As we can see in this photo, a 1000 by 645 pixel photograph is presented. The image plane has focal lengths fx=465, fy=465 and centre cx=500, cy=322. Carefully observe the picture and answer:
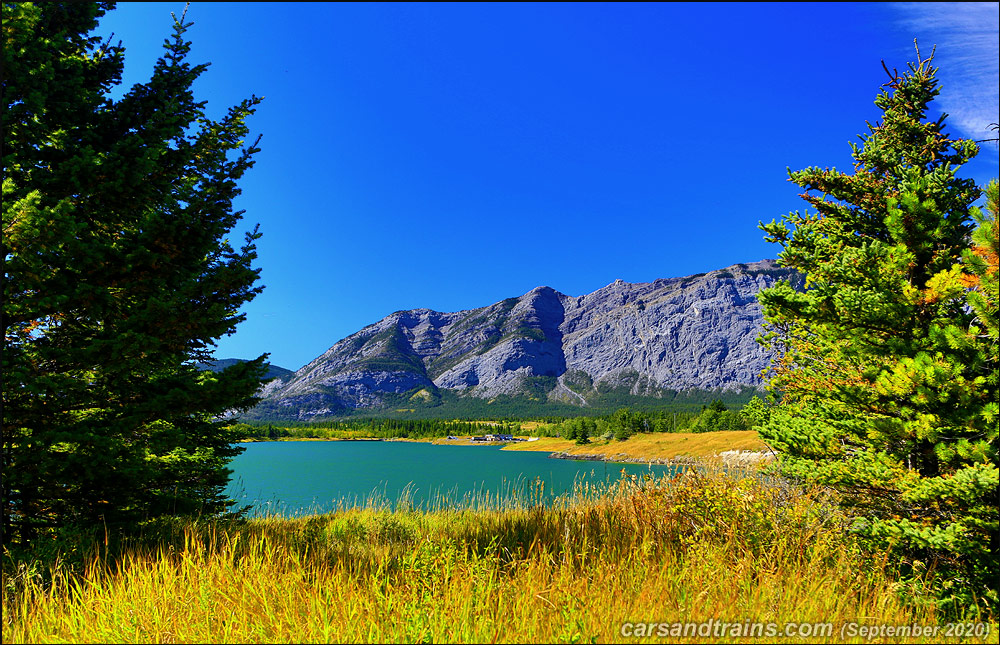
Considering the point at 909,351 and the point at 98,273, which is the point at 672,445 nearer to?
the point at 909,351

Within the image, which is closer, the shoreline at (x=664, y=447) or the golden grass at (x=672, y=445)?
the shoreline at (x=664, y=447)

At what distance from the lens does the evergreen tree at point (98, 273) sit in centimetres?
539

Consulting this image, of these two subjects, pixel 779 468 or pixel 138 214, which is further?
pixel 779 468

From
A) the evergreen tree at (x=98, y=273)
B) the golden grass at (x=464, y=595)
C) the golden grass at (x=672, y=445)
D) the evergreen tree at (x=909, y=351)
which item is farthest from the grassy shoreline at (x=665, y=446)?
the evergreen tree at (x=98, y=273)

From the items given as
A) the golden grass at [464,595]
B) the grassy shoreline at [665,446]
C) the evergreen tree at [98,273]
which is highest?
the evergreen tree at [98,273]

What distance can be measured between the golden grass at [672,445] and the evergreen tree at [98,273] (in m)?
37.6

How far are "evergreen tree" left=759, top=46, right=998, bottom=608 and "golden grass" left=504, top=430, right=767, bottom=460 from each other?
103 feet

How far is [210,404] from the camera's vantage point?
6266 mm

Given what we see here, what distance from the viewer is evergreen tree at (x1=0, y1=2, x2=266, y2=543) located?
5387mm

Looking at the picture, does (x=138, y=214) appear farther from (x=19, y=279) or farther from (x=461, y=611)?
(x=461, y=611)

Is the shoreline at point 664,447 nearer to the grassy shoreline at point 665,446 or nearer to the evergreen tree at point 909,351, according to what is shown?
the grassy shoreline at point 665,446

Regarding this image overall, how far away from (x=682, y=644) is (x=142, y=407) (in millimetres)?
6454

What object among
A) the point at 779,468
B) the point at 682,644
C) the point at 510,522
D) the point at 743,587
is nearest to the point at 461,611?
the point at 682,644

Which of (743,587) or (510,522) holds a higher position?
(743,587)
